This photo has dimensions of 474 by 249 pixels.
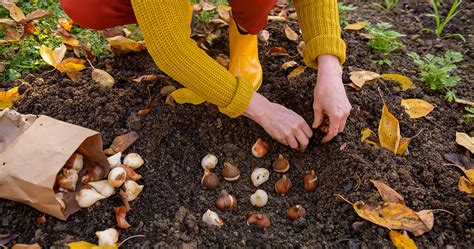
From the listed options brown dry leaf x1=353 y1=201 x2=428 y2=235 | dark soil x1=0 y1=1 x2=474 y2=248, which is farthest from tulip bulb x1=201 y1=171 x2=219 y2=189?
brown dry leaf x1=353 y1=201 x2=428 y2=235

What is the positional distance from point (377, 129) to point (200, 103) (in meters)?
0.64

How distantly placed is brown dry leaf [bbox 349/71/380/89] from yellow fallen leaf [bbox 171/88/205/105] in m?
0.59

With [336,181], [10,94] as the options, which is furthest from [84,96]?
[336,181]

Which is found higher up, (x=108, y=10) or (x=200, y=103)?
(x=108, y=10)

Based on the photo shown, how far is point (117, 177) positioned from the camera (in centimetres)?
157

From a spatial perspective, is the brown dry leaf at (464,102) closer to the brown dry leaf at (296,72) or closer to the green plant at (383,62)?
the green plant at (383,62)

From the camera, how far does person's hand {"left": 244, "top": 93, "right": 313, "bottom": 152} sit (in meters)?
1.63

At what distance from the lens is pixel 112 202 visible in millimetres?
1585

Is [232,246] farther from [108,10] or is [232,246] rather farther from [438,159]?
[108,10]

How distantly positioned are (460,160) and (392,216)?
401 mm

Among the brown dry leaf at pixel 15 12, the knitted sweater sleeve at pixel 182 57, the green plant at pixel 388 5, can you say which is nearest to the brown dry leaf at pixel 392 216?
the knitted sweater sleeve at pixel 182 57

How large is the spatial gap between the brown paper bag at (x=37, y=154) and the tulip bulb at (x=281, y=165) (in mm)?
569

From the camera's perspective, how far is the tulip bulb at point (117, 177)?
1.57 meters

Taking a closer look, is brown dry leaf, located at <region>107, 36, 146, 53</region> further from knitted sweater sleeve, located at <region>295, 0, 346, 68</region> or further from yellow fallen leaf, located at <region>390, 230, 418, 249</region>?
yellow fallen leaf, located at <region>390, 230, 418, 249</region>
